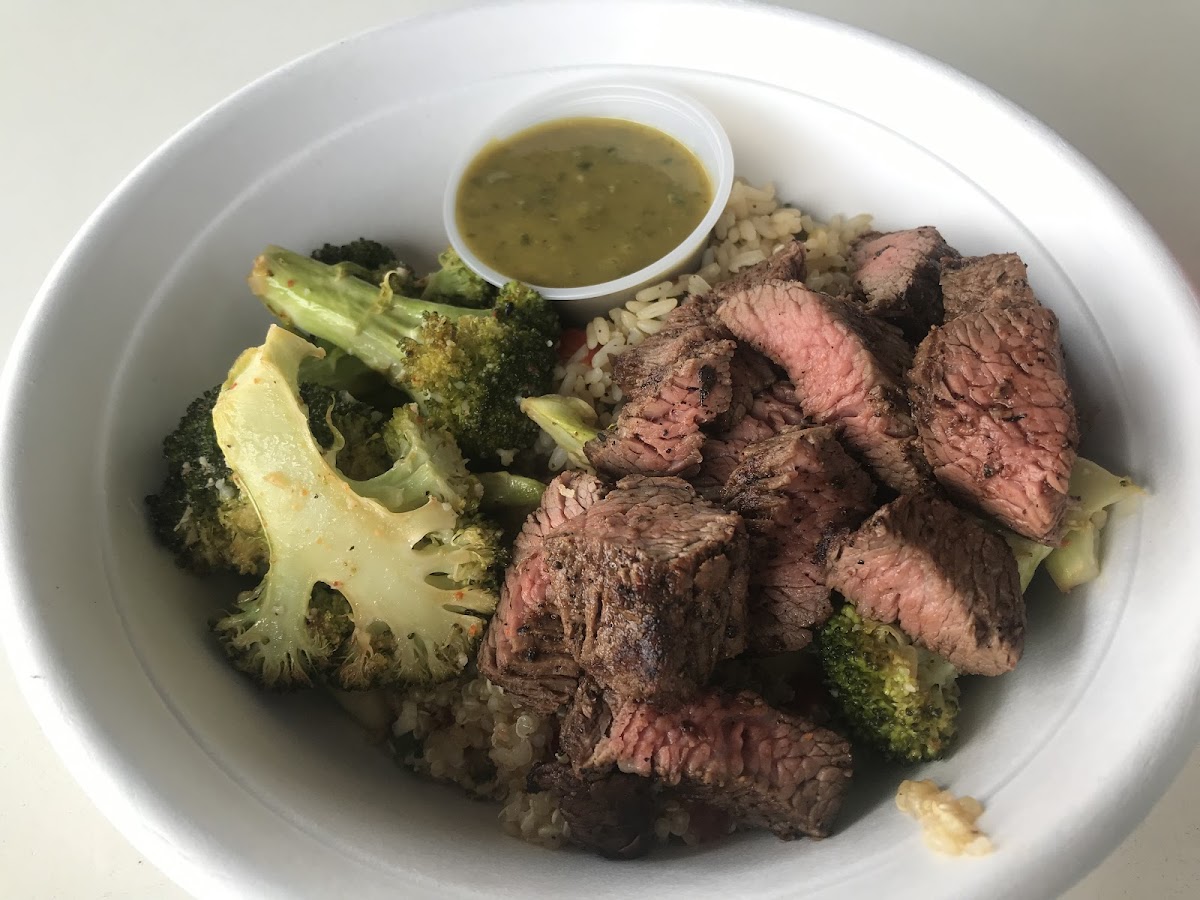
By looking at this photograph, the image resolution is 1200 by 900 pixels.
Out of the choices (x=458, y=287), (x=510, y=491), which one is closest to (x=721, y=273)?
(x=458, y=287)

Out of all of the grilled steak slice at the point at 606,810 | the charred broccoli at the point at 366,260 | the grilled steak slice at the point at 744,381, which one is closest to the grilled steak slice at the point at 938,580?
the grilled steak slice at the point at 744,381

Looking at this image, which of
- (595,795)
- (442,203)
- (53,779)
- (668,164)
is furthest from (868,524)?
(53,779)

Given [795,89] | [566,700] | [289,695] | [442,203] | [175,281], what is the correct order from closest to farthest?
[566,700] → [289,695] → [175,281] → [795,89] → [442,203]

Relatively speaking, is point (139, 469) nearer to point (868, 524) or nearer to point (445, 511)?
point (445, 511)

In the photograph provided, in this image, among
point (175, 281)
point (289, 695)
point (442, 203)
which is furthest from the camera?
point (442, 203)

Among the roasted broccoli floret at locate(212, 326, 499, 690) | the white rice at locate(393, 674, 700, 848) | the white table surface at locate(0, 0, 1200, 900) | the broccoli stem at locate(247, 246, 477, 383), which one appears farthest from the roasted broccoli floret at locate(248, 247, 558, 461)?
the white table surface at locate(0, 0, 1200, 900)

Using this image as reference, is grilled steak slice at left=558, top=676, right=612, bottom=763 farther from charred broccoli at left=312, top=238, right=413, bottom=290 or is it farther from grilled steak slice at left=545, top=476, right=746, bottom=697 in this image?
charred broccoli at left=312, top=238, right=413, bottom=290

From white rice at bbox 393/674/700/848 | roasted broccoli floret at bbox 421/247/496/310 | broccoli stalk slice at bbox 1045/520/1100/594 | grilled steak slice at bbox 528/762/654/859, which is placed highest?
broccoli stalk slice at bbox 1045/520/1100/594

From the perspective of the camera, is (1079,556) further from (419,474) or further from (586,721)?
(419,474)
